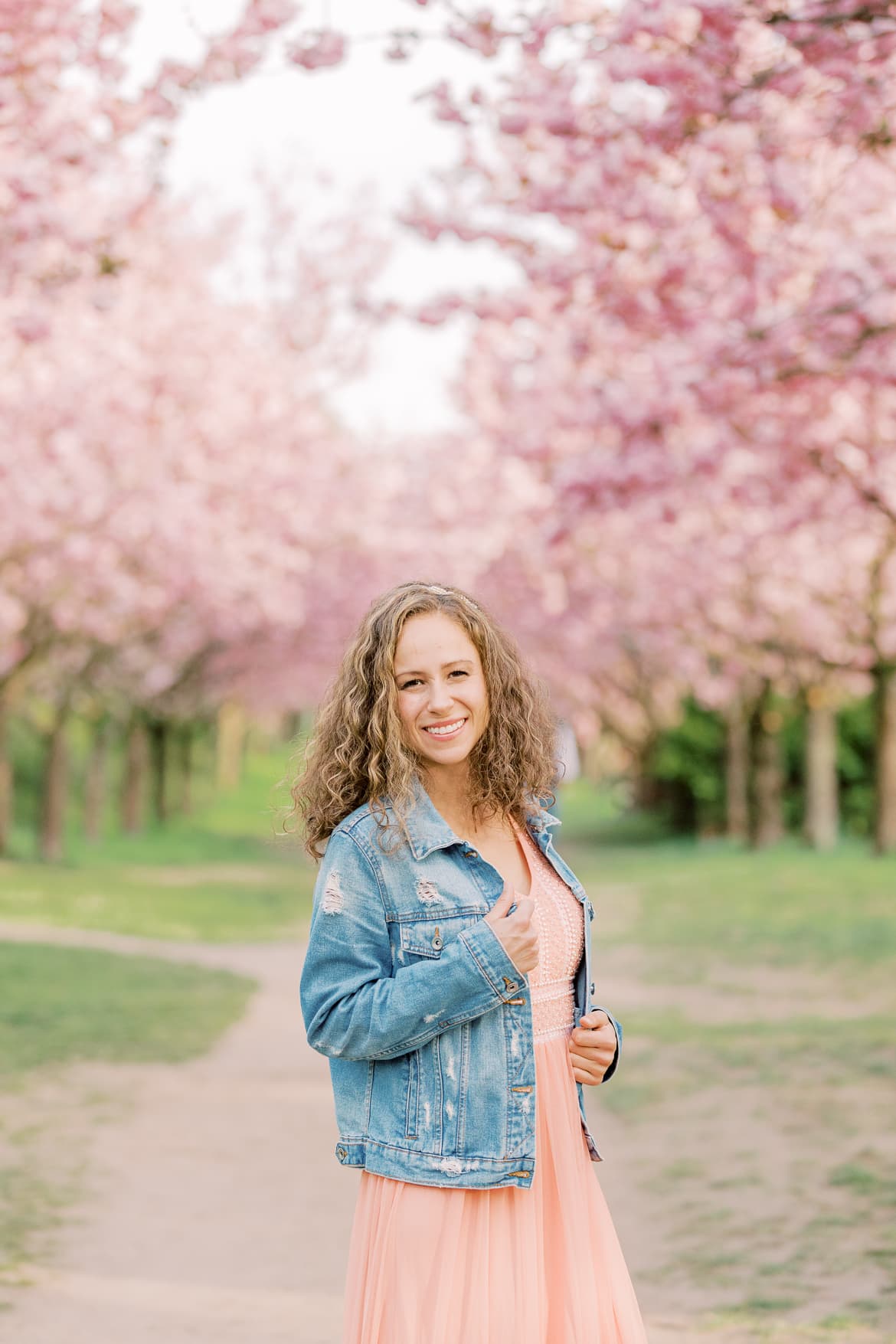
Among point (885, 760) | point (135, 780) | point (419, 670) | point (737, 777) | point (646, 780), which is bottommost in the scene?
point (646, 780)

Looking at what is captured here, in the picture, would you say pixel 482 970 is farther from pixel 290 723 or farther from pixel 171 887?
pixel 290 723

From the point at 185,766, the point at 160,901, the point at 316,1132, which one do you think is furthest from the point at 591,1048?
the point at 185,766

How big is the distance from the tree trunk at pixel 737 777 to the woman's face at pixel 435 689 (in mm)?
24895

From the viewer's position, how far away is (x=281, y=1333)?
4645 millimetres

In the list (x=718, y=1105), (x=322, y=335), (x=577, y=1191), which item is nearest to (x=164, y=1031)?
(x=718, y=1105)

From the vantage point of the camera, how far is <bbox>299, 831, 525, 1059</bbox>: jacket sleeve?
2.47 m

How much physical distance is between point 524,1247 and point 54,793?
76.1 feet

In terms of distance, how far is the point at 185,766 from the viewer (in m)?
38.5

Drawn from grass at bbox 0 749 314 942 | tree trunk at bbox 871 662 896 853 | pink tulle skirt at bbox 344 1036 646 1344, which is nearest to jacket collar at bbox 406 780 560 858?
pink tulle skirt at bbox 344 1036 646 1344

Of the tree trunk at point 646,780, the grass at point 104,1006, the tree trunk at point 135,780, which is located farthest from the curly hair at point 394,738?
the tree trunk at point 646,780

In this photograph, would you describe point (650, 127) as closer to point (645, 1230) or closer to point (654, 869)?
point (645, 1230)

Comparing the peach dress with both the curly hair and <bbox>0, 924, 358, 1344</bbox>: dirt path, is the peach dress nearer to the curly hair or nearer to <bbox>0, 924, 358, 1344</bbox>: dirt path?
the curly hair

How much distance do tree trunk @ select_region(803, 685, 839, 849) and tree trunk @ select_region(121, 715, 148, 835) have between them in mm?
13594

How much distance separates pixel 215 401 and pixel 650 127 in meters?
15.5
